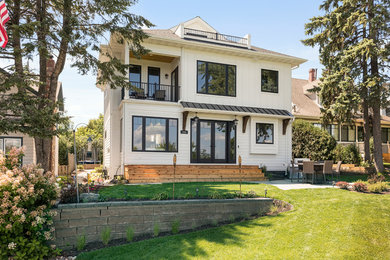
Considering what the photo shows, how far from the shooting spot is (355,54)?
1505 centimetres

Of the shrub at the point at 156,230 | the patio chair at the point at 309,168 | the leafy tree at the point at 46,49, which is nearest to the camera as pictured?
the shrub at the point at 156,230

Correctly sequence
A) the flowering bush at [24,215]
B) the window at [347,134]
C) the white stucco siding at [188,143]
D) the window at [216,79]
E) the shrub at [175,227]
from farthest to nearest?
the window at [347,134]
the window at [216,79]
the white stucco siding at [188,143]
the shrub at [175,227]
the flowering bush at [24,215]

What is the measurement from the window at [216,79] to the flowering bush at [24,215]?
34.5ft

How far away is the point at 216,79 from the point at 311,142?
7.16 m

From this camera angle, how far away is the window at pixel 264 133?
1656 centimetres

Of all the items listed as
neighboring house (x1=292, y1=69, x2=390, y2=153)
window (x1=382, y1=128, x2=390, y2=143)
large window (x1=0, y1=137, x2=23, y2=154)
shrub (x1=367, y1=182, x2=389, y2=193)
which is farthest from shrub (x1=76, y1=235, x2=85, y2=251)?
window (x1=382, y1=128, x2=390, y2=143)

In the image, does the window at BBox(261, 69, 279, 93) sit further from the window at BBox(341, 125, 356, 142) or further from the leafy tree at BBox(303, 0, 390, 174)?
the window at BBox(341, 125, 356, 142)

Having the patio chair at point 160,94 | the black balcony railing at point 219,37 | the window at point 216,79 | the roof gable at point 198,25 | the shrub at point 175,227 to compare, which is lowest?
the shrub at point 175,227

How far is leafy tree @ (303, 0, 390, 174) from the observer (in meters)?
15.0

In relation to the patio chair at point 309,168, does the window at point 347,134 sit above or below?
above

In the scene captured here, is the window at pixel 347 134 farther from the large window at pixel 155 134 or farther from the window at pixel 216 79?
the large window at pixel 155 134

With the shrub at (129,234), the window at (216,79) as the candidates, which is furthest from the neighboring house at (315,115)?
the shrub at (129,234)

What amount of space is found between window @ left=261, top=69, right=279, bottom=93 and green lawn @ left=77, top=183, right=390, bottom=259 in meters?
10.3

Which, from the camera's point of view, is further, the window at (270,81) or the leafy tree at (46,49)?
the window at (270,81)
